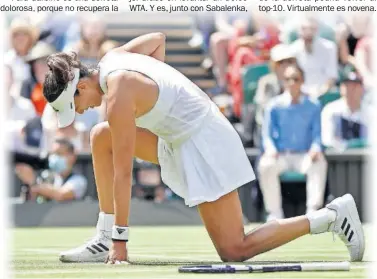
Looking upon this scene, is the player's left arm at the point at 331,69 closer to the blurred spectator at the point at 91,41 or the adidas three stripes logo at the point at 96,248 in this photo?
the blurred spectator at the point at 91,41

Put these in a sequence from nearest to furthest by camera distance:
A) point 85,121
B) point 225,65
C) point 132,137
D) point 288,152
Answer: point 132,137, point 288,152, point 85,121, point 225,65

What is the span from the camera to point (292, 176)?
1470cm

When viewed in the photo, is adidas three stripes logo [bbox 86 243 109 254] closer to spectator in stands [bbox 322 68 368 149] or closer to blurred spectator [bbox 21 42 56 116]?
spectator in stands [bbox 322 68 368 149]

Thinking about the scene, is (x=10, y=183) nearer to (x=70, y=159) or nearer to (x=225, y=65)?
(x=70, y=159)

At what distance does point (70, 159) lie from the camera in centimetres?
1480

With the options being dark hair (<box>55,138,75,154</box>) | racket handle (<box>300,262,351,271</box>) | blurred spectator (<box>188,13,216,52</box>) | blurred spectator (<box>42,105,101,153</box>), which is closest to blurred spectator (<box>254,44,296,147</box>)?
blurred spectator (<box>42,105,101,153</box>)

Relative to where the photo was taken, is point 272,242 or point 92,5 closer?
point 272,242

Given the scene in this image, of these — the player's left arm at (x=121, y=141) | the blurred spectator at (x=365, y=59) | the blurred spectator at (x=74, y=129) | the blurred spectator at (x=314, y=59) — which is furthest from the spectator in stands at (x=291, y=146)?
the player's left arm at (x=121, y=141)

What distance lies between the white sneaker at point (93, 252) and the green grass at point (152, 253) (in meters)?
0.11

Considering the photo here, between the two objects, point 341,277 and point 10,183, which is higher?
point 341,277

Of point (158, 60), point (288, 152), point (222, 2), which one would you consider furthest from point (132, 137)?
point (288, 152)

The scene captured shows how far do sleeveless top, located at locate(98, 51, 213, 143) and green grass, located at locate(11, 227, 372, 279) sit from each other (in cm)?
88

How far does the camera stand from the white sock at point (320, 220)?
24.6 feet

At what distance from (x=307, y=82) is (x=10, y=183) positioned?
14.5 ft
